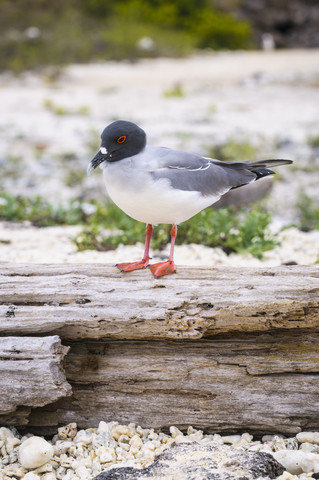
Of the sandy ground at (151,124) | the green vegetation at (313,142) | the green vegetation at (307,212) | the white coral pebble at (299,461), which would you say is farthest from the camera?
the green vegetation at (313,142)

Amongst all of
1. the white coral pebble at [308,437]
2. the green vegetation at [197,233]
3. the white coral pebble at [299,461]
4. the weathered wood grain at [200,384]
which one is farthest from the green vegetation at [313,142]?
the white coral pebble at [299,461]

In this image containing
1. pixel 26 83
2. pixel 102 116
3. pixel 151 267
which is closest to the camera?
pixel 151 267

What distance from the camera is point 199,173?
3.79 metres

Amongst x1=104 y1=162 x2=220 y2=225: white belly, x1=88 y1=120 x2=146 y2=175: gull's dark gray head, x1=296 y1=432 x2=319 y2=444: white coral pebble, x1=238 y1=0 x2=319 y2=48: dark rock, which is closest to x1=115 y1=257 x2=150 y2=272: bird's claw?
x1=104 y1=162 x2=220 y2=225: white belly

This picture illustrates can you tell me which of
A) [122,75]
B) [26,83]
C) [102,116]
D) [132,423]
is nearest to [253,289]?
[132,423]

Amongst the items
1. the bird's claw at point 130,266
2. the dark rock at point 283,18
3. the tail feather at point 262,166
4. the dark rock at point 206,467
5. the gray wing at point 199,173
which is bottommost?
the dark rock at point 206,467

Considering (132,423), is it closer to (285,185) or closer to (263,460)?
(263,460)

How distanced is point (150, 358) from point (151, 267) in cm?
62

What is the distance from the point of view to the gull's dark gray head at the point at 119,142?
353 cm

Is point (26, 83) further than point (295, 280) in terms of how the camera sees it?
Yes

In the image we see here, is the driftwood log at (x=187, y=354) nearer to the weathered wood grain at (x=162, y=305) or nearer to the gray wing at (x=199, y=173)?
the weathered wood grain at (x=162, y=305)

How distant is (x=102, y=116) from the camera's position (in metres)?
12.3

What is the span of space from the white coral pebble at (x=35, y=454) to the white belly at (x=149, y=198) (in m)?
1.38

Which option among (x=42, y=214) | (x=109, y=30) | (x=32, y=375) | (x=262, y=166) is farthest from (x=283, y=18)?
(x=32, y=375)
